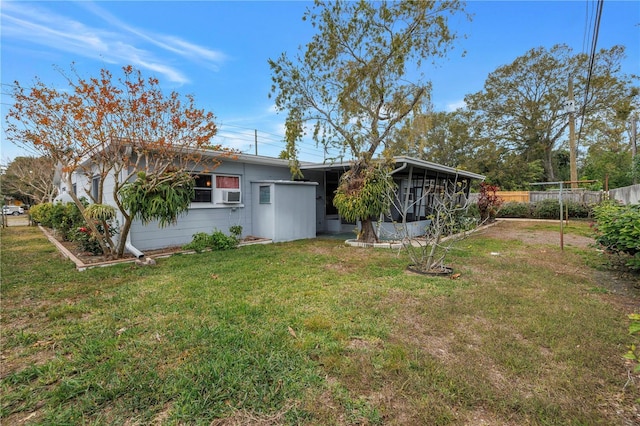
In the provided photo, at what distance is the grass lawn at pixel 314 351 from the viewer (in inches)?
77.4

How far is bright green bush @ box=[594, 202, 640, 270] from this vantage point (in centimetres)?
436

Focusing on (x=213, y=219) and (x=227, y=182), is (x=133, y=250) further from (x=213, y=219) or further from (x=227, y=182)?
(x=227, y=182)

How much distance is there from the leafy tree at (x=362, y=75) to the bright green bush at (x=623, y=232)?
4.20 m

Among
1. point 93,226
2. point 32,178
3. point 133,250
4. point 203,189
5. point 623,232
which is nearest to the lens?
point 623,232

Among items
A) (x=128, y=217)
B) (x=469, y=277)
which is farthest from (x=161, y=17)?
(x=469, y=277)

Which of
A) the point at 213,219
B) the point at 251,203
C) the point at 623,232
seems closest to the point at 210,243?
the point at 213,219

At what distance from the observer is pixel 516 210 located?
58.5 ft

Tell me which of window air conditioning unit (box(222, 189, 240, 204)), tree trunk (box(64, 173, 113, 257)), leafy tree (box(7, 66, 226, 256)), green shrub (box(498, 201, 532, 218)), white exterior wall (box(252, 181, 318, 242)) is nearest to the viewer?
leafy tree (box(7, 66, 226, 256))

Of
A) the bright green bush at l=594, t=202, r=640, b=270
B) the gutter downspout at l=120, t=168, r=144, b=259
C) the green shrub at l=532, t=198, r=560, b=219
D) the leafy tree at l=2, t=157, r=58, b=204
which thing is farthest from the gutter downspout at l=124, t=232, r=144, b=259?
the green shrub at l=532, t=198, r=560, b=219

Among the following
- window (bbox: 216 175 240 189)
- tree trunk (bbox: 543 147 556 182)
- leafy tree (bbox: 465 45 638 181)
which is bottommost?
window (bbox: 216 175 240 189)

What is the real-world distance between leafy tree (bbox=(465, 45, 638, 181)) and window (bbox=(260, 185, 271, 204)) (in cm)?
2194

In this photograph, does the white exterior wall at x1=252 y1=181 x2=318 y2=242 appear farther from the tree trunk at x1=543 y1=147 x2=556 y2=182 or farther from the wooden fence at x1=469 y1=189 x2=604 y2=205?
the tree trunk at x1=543 y1=147 x2=556 y2=182

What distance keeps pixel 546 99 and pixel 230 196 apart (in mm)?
25908

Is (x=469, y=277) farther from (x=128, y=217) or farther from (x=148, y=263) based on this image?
(x=128, y=217)
